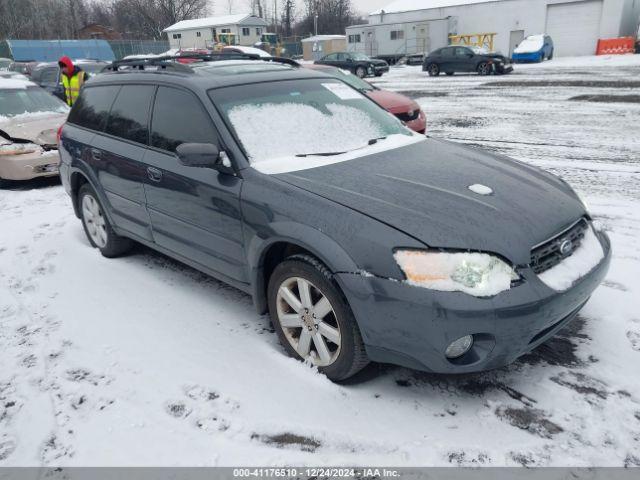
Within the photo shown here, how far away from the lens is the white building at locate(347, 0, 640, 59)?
33469 millimetres

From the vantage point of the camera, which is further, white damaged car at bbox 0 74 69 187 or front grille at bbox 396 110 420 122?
front grille at bbox 396 110 420 122

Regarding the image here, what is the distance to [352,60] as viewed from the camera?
90.9ft

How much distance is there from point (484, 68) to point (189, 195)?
24108 mm

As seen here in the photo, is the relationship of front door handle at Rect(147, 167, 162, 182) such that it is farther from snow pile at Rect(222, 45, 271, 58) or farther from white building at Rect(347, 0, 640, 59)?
white building at Rect(347, 0, 640, 59)

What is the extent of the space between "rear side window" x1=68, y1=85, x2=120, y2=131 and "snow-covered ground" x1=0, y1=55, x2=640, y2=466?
4.45 feet

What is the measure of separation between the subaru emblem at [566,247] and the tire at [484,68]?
23.9m

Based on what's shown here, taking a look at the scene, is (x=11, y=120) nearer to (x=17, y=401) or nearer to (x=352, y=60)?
(x=17, y=401)

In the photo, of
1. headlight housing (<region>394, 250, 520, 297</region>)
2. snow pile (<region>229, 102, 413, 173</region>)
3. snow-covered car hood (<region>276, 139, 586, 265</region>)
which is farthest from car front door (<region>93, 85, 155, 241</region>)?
headlight housing (<region>394, 250, 520, 297</region>)

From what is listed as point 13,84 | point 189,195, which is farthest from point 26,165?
point 189,195

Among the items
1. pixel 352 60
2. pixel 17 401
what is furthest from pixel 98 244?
pixel 352 60

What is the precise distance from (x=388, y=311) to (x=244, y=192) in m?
1.18

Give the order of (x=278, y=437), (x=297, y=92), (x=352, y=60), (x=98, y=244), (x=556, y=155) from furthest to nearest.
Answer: (x=352, y=60) < (x=556, y=155) < (x=98, y=244) < (x=297, y=92) < (x=278, y=437)

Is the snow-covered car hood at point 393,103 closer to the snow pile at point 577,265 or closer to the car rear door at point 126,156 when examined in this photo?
the car rear door at point 126,156

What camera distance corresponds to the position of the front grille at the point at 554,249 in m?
2.50
